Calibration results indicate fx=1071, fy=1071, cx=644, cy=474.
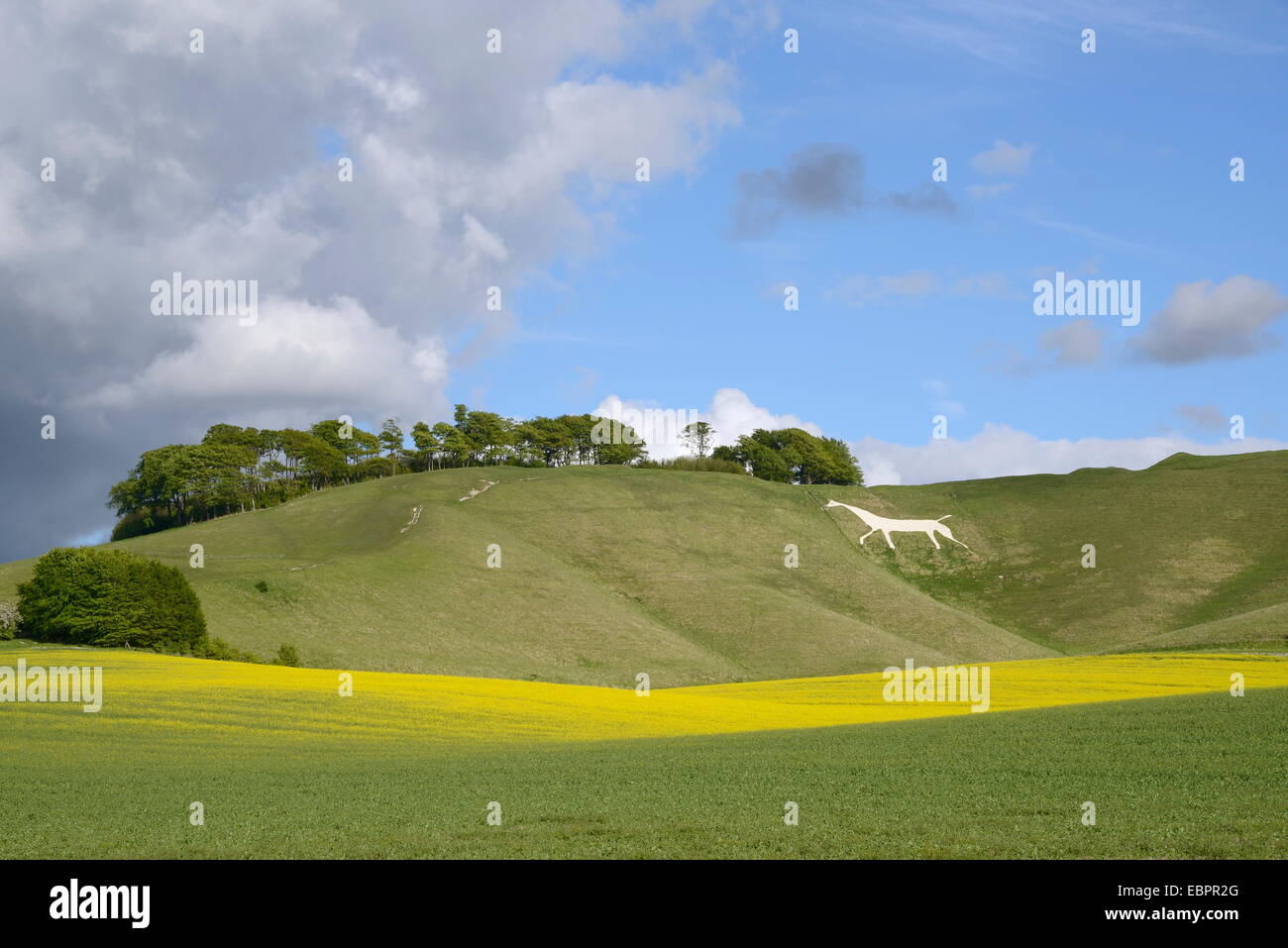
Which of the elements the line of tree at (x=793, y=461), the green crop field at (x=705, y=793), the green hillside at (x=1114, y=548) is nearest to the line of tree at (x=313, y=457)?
the line of tree at (x=793, y=461)

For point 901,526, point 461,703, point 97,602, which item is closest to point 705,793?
point 461,703

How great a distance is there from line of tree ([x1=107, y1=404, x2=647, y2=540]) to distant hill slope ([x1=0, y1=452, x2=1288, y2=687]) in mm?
23931

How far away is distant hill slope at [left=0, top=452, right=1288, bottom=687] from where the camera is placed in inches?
3078

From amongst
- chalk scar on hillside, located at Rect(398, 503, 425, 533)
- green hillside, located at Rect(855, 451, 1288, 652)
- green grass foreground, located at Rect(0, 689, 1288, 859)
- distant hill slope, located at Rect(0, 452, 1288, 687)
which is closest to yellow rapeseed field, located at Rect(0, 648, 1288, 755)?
green grass foreground, located at Rect(0, 689, 1288, 859)

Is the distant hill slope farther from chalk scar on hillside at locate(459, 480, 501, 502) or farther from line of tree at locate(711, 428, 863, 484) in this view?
line of tree at locate(711, 428, 863, 484)

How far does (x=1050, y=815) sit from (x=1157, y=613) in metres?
99.3

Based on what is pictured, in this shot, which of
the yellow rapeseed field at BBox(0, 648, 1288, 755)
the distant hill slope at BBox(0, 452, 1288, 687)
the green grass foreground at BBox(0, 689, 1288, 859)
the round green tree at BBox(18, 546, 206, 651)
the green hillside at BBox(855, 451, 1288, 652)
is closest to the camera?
the green grass foreground at BBox(0, 689, 1288, 859)

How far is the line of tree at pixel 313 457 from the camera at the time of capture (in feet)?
479

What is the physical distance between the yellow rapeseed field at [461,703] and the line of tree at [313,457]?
9906 cm

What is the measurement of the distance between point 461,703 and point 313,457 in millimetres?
136201

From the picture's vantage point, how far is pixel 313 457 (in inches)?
6688

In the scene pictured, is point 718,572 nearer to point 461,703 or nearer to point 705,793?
point 461,703
